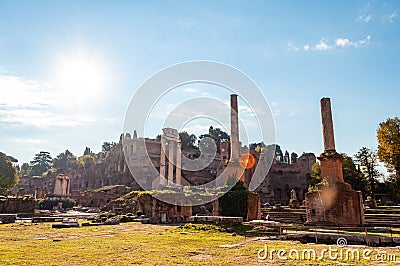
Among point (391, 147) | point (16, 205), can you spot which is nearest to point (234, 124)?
point (391, 147)

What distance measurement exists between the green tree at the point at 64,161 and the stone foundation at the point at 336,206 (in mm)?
93330

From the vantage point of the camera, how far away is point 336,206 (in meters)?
17.5

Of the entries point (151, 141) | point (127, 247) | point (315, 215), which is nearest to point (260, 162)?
point (151, 141)

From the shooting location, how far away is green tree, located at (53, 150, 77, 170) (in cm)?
10300

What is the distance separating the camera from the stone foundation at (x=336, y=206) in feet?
56.4

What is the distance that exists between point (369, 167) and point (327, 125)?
30.2 m

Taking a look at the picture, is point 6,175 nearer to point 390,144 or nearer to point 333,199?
point 333,199

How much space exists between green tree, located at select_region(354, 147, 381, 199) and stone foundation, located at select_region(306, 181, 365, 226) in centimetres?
2899

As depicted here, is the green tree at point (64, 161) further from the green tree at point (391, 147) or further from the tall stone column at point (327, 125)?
the tall stone column at point (327, 125)

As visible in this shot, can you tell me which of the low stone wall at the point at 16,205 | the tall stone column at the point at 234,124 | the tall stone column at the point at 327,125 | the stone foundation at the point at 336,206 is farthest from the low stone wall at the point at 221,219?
the low stone wall at the point at 16,205

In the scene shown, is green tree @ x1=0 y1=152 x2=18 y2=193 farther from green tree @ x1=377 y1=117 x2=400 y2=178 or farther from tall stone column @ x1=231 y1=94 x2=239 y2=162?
green tree @ x1=377 y1=117 x2=400 y2=178

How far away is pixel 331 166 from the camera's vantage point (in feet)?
62.7

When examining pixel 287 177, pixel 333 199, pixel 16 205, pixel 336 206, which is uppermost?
pixel 287 177

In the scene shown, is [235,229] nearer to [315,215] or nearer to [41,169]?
[315,215]
